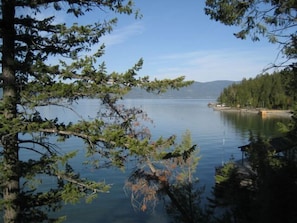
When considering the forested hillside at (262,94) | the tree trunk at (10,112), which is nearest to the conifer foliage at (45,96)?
the tree trunk at (10,112)

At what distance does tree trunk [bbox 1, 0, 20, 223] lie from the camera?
6961 millimetres

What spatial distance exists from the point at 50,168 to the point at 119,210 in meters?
19.0

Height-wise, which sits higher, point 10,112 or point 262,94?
point 262,94

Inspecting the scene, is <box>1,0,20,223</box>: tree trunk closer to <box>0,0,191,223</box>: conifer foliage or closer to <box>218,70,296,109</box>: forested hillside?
<box>0,0,191,223</box>: conifer foliage

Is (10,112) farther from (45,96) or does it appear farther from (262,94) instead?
(262,94)

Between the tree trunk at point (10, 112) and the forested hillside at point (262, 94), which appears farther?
the forested hillside at point (262, 94)

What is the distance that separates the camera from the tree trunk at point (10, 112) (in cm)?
696

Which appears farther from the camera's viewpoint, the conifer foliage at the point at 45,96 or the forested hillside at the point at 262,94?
the forested hillside at the point at 262,94

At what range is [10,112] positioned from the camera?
700 cm

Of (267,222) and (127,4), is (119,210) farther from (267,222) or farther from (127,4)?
(127,4)

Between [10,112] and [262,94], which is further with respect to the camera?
[262,94]

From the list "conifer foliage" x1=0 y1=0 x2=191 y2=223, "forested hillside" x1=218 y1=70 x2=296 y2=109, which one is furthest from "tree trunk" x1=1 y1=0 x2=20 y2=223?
"forested hillside" x1=218 y1=70 x2=296 y2=109

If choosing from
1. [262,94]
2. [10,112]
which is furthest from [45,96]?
[262,94]

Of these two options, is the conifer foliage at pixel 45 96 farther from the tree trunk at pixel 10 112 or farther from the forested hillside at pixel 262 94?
the forested hillside at pixel 262 94
